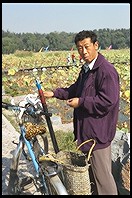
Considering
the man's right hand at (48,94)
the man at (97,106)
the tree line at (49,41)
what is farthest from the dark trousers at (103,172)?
the tree line at (49,41)

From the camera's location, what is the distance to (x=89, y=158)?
9.57 ft

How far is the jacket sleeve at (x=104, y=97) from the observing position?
8.61ft

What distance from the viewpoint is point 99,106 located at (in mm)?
2652

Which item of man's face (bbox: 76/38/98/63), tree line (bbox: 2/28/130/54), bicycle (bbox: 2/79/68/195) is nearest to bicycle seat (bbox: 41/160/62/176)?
bicycle (bbox: 2/79/68/195)

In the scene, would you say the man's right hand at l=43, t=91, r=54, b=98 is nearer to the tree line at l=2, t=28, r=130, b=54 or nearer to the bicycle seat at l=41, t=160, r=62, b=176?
the bicycle seat at l=41, t=160, r=62, b=176

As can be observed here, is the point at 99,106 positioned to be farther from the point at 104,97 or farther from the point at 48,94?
the point at 48,94

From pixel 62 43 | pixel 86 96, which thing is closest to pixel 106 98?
pixel 86 96

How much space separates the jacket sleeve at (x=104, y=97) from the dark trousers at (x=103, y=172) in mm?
414

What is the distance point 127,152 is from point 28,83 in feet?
31.1

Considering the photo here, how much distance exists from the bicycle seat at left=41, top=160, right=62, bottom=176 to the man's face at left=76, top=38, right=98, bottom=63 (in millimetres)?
1005

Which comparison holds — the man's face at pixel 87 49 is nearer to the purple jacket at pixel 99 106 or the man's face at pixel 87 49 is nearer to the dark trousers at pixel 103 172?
the purple jacket at pixel 99 106

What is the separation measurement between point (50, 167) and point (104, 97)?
0.82 metres

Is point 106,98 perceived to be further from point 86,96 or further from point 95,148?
point 95,148

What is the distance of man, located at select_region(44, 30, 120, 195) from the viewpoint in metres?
2.66
